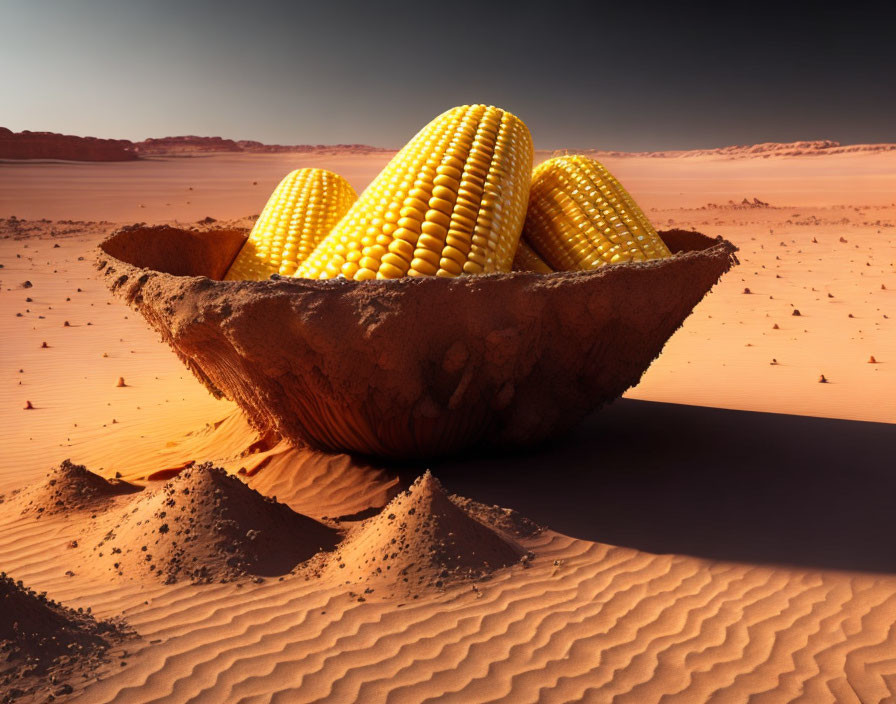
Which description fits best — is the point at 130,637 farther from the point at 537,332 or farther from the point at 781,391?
the point at 781,391

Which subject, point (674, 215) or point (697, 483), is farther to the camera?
point (674, 215)

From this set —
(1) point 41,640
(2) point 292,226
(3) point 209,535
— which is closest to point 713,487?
(3) point 209,535

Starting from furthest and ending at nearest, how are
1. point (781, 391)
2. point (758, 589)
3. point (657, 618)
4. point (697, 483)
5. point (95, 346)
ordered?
point (95, 346) → point (781, 391) → point (697, 483) → point (758, 589) → point (657, 618)

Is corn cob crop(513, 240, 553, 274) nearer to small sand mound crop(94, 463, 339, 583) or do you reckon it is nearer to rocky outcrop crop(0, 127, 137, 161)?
small sand mound crop(94, 463, 339, 583)

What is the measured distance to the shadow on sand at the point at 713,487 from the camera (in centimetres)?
395

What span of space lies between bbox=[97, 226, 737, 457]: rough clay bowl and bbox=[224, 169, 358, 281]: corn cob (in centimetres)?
101

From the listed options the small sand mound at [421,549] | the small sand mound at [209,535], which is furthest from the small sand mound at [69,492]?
the small sand mound at [421,549]

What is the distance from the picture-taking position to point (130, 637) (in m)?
2.87

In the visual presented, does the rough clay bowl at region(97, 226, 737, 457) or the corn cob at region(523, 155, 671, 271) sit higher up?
the corn cob at region(523, 155, 671, 271)

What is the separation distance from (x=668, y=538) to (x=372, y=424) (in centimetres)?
161

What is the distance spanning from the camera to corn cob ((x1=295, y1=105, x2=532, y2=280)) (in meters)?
4.00

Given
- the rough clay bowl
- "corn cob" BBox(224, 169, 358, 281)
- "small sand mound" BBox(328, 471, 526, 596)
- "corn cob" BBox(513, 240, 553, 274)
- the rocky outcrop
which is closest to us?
"small sand mound" BBox(328, 471, 526, 596)

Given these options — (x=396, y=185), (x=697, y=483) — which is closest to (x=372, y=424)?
(x=396, y=185)

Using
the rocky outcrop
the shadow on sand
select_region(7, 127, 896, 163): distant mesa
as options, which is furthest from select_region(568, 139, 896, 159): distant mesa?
the shadow on sand
